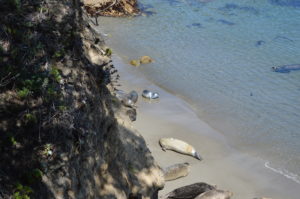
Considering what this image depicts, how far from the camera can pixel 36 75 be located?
5406 mm

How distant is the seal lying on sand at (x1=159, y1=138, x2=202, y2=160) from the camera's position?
10500 millimetres

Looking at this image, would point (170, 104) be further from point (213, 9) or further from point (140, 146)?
point (213, 9)

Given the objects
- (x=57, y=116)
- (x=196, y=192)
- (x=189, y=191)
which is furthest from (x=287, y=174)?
(x=57, y=116)

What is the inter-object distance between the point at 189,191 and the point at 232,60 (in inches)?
388

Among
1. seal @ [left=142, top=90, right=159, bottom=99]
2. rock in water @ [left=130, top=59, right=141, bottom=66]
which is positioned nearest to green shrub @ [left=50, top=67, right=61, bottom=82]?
seal @ [left=142, top=90, right=159, bottom=99]

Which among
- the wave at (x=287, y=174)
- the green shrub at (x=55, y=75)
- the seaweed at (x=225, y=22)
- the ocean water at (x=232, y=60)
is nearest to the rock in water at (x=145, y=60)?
the ocean water at (x=232, y=60)

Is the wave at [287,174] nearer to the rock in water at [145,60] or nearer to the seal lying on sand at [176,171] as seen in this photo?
the seal lying on sand at [176,171]

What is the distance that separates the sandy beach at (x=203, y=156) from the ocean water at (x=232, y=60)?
397mm

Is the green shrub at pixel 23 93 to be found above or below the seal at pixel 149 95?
above

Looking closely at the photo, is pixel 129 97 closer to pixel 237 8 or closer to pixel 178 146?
pixel 178 146

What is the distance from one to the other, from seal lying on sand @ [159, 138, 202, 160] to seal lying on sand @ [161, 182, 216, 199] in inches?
67.2

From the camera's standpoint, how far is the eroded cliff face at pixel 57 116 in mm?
5070

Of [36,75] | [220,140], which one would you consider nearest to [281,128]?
[220,140]

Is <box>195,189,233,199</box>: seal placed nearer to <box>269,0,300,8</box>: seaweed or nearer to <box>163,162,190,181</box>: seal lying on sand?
<box>163,162,190,181</box>: seal lying on sand
